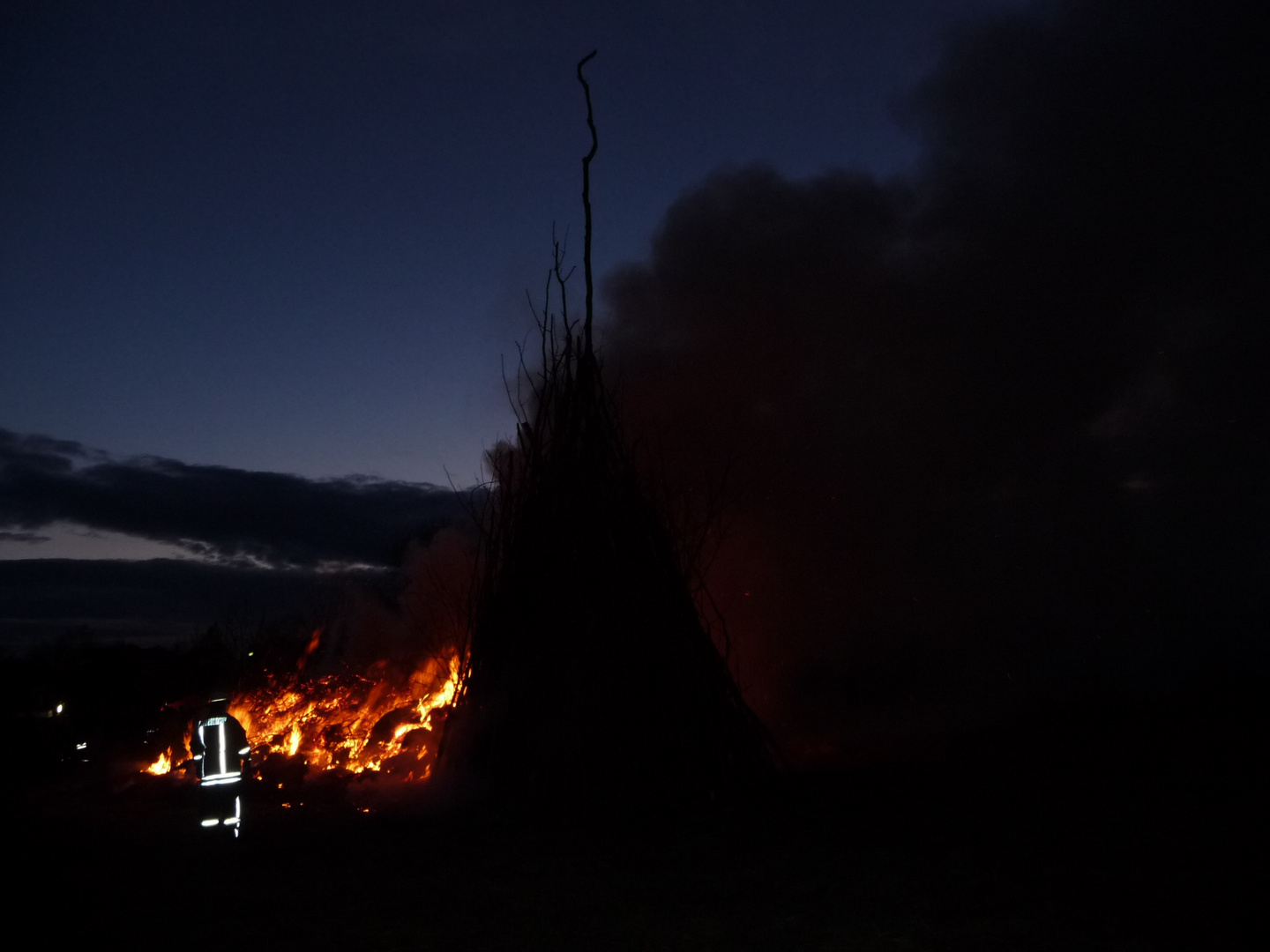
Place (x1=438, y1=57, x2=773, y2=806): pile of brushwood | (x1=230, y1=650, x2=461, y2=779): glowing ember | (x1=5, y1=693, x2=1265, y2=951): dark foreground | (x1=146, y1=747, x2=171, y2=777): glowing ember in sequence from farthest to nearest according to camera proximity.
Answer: (x1=146, y1=747, x2=171, y2=777): glowing ember < (x1=230, y1=650, x2=461, y2=779): glowing ember < (x1=438, y1=57, x2=773, y2=806): pile of brushwood < (x1=5, y1=693, x2=1265, y2=951): dark foreground

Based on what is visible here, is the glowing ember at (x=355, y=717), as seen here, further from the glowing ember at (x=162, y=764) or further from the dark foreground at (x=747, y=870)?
the dark foreground at (x=747, y=870)

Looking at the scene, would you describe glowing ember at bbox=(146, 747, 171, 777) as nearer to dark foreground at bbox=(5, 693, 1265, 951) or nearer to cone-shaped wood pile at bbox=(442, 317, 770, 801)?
dark foreground at bbox=(5, 693, 1265, 951)

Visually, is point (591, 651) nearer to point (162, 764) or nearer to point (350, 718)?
point (350, 718)

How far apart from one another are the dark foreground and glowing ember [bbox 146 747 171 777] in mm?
2066

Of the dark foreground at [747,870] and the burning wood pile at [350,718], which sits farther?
the burning wood pile at [350,718]

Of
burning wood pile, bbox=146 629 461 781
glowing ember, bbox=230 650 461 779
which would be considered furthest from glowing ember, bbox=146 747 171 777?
glowing ember, bbox=230 650 461 779

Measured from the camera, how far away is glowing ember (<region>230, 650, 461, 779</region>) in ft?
25.7

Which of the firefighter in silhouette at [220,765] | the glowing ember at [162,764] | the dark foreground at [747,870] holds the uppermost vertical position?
the glowing ember at [162,764]

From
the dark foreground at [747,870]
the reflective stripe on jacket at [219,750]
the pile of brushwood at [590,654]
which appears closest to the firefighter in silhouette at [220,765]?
the reflective stripe on jacket at [219,750]

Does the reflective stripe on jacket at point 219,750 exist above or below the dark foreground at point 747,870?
above

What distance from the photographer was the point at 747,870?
15.2 feet

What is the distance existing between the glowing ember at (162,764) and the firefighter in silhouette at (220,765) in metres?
3.23

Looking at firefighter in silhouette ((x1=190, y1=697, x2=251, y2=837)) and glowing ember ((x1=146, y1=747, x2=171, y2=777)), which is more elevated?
glowing ember ((x1=146, y1=747, x2=171, y2=777))

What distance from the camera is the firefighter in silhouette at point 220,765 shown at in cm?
607
